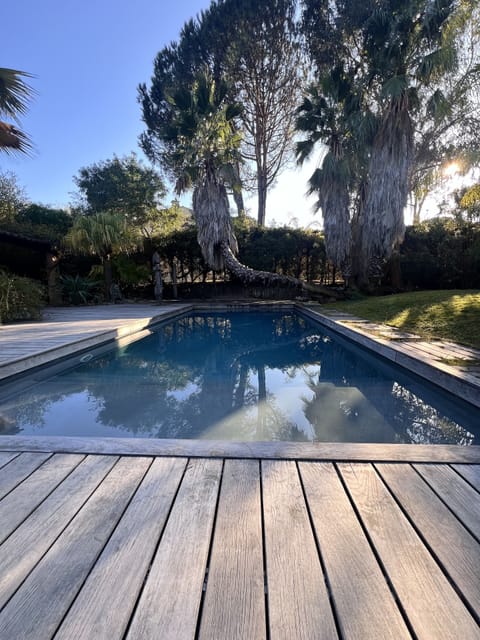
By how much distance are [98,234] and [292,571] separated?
991 centimetres

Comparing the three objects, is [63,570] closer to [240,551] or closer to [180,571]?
[180,571]

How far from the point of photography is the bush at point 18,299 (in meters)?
6.17

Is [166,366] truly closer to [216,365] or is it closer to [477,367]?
[216,365]

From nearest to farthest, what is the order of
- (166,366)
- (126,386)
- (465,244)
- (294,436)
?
(294,436) < (126,386) < (166,366) < (465,244)

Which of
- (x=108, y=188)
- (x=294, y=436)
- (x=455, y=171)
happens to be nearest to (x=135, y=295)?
(x=108, y=188)

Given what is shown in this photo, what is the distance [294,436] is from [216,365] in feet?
7.33

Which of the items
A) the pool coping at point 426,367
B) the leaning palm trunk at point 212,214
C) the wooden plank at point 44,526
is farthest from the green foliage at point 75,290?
the wooden plank at point 44,526

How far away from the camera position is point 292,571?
2.90 feet

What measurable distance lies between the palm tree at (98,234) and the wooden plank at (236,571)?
31.0 ft

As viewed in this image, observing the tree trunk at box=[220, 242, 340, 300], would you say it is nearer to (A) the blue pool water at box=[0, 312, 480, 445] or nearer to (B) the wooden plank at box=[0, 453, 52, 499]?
(A) the blue pool water at box=[0, 312, 480, 445]

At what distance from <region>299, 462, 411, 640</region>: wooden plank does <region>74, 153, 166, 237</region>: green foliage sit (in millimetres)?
13515

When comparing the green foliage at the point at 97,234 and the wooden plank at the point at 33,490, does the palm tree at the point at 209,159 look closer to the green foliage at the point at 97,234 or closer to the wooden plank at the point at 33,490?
the green foliage at the point at 97,234

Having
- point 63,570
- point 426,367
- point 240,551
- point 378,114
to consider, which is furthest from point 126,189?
point 240,551

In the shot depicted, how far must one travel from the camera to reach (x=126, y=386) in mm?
3467
